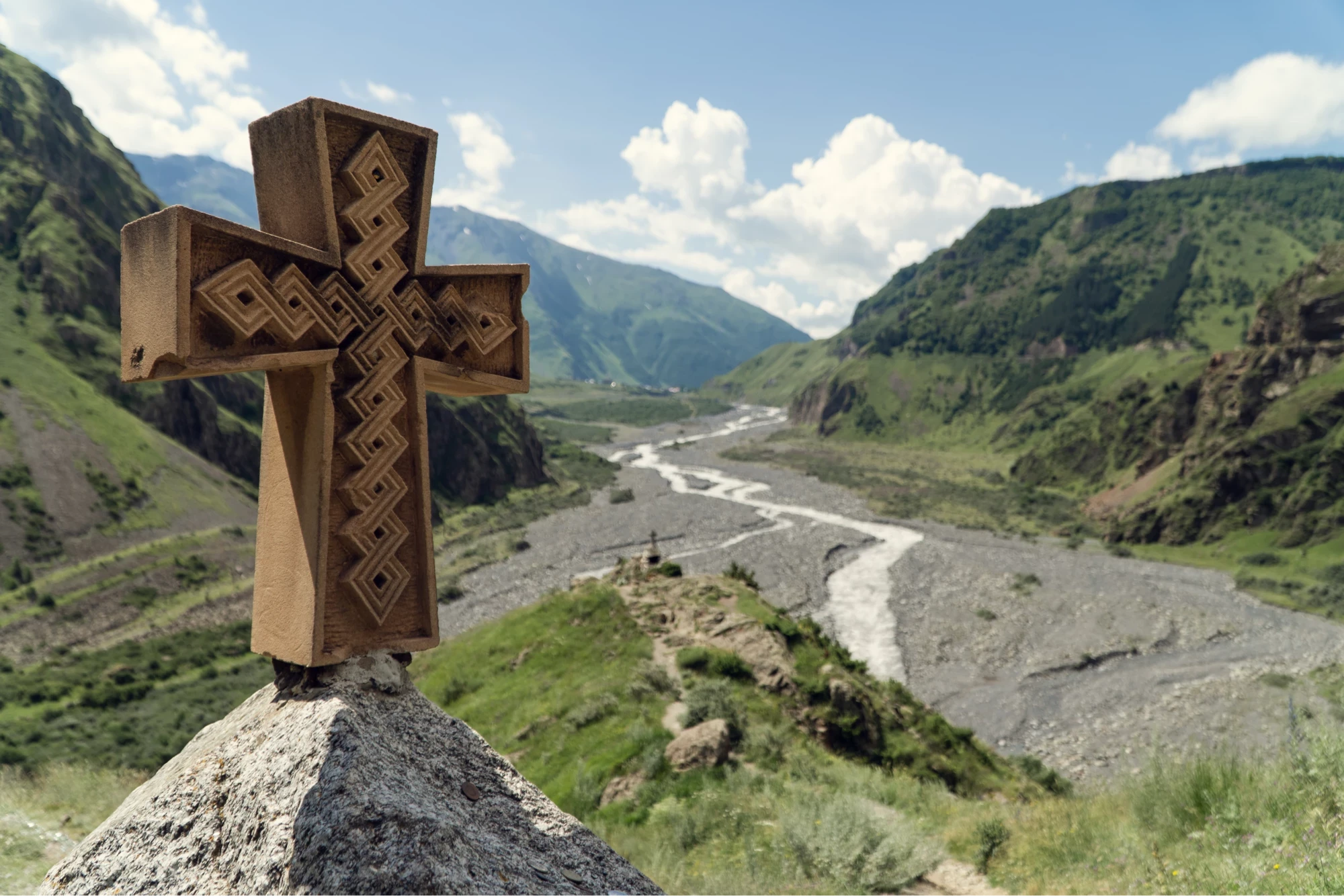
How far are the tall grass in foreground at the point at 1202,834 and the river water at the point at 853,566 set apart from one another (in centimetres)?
1982

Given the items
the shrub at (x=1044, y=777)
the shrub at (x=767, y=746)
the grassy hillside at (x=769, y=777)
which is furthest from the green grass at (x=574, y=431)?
the shrub at (x=767, y=746)

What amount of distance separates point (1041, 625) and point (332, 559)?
39074 millimetres

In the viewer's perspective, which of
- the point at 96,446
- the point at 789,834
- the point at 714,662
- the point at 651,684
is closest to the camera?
the point at 789,834

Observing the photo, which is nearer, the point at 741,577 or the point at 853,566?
the point at 741,577

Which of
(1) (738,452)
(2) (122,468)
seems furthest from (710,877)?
(1) (738,452)

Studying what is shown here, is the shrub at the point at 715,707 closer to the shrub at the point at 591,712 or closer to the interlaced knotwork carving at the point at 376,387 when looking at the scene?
the shrub at the point at 591,712

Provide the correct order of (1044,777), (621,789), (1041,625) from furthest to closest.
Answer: (1041,625) < (1044,777) < (621,789)

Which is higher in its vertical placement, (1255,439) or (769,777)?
(1255,439)

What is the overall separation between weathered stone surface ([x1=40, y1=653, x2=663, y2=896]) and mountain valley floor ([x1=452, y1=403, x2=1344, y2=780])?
26.5ft

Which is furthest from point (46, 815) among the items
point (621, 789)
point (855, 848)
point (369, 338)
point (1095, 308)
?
point (1095, 308)

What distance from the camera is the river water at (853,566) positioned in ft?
110

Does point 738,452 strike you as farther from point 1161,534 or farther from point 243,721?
point 243,721

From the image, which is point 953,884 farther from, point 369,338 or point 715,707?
point 369,338

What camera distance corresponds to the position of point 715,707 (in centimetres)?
1383
